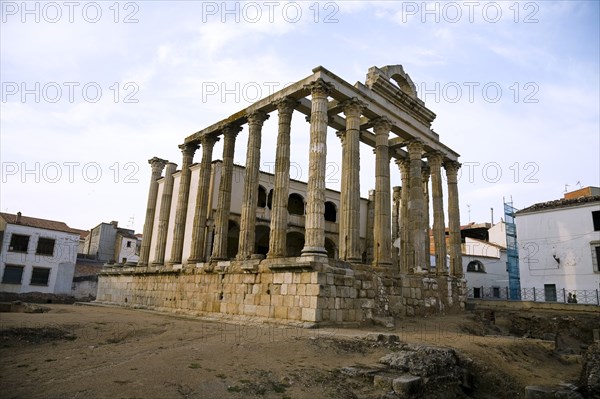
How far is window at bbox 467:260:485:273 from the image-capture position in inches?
1378

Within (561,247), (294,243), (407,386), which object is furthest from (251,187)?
(561,247)

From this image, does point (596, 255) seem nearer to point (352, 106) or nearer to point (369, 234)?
point (369, 234)

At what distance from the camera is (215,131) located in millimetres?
19969

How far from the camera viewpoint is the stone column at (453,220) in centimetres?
2103

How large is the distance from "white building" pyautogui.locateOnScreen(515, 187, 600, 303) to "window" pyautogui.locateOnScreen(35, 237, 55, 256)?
3747cm

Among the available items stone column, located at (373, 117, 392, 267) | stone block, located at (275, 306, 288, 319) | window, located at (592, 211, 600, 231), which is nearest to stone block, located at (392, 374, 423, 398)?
stone block, located at (275, 306, 288, 319)

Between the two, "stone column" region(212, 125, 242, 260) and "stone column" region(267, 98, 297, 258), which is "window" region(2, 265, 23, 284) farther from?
"stone column" region(267, 98, 297, 258)

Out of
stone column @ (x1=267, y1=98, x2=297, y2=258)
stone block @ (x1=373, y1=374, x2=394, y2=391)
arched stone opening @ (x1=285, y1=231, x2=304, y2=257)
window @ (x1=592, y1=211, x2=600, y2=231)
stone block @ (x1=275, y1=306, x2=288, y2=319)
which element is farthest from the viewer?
arched stone opening @ (x1=285, y1=231, x2=304, y2=257)

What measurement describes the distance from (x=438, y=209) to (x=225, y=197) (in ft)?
34.8

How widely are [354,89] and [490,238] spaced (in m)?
30.4

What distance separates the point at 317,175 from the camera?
14.1m

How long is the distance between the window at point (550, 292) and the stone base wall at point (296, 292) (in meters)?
9.18

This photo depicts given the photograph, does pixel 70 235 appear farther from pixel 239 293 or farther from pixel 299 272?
pixel 299 272

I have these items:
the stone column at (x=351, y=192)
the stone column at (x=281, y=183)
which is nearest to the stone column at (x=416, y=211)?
the stone column at (x=351, y=192)
